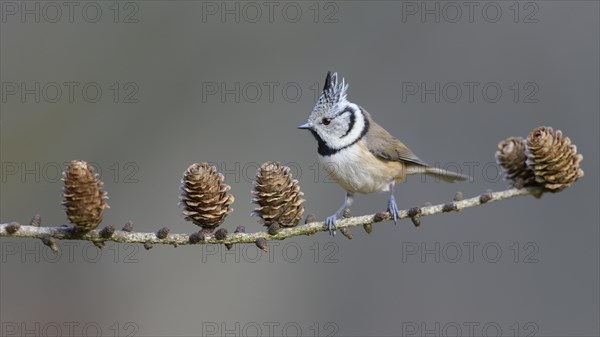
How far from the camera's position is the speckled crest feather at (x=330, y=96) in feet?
9.68

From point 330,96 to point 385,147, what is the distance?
0.82 m

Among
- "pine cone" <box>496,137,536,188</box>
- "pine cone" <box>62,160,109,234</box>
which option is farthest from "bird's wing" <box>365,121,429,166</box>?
"pine cone" <box>62,160,109,234</box>

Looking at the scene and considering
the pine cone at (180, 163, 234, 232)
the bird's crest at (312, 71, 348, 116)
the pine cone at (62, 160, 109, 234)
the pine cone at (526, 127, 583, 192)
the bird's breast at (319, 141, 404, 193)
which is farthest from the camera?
the bird's breast at (319, 141, 404, 193)

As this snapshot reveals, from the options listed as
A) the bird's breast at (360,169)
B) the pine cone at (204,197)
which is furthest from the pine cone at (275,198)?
the bird's breast at (360,169)

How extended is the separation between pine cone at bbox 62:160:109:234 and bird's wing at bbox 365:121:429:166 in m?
2.26

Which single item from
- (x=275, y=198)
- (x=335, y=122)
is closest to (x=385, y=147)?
(x=335, y=122)

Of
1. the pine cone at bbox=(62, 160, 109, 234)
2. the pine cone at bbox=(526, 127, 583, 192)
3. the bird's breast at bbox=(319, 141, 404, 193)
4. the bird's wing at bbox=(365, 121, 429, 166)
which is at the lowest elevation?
the pine cone at bbox=(62, 160, 109, 234)

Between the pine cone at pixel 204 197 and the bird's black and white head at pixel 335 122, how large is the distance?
126 centimetres

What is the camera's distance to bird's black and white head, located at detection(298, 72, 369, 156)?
3.18 meters

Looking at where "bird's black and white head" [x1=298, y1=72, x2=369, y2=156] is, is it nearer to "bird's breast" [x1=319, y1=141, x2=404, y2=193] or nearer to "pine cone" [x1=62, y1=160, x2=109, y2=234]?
"bird's breast" [x1=319, y1=141, x2=404, y2=193]

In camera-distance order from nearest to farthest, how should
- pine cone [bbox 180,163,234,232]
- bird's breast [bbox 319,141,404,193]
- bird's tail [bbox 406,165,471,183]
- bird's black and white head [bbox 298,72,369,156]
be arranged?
pine cone [bbox 180,163,234,232] → bird's black and white head [bbox 298,72,369,156] → bird's breast [bbox 319,141,404,193] → bird's tail [bbox 406,165,471,183]

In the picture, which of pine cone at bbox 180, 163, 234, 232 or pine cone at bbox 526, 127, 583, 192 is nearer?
pine cone at bbox 180, 163, 234, 232

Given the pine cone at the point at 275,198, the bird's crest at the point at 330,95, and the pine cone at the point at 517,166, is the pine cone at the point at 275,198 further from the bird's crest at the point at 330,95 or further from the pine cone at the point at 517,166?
the bird's crest at the point at 330,95

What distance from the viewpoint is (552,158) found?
221cm
